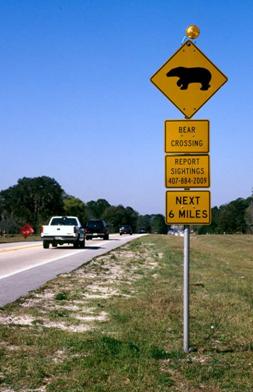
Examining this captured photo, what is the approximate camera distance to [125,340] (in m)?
7.97

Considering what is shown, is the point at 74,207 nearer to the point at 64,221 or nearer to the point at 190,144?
the point at 64,221

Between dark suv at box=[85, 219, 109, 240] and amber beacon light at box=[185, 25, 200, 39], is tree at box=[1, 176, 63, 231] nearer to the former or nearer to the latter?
dark suv at box=[85, 219, 109, 240]

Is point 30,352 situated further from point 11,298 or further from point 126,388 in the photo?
point 11,298

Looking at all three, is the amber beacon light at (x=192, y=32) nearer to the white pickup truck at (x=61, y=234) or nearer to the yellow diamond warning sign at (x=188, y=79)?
the yellow diamond warning sign at (x=188, y=79)

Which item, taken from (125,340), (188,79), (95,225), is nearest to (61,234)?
(95,225)

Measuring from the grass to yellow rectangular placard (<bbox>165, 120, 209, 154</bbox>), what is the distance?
7.94 feet

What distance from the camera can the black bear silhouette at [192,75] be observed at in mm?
7699

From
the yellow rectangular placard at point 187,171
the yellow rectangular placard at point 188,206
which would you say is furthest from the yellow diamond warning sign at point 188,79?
the yellow rectangular placard at point 188,206

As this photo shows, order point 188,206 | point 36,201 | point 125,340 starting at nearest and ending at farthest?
point 188,206
point 125,340
point 36,201

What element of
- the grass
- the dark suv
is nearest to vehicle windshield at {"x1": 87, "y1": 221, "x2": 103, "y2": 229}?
the dark suv

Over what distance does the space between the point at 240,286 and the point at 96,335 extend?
7200 mm

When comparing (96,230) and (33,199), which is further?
(33,199)

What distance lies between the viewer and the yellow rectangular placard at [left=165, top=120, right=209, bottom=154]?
773cm

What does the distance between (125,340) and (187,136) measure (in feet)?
8.77
